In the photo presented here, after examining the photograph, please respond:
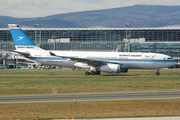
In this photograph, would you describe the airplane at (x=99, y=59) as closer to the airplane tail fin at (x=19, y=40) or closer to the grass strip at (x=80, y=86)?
the airplane tail fin at (x=19, y=40)

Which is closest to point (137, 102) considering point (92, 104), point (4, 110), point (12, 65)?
point (92, 104)

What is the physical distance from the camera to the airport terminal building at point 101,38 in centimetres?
11999

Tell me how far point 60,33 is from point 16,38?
248ft

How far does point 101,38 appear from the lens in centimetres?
13088

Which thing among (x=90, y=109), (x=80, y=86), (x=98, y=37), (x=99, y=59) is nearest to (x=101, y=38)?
(x=98, y=37)

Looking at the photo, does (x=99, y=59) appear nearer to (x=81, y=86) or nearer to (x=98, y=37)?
(x=81, y=86)

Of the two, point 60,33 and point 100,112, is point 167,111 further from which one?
point 60,33

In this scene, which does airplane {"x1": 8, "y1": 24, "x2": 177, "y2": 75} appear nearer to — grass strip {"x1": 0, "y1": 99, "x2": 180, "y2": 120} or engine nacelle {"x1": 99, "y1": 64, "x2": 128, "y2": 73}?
engine nacelle {"x1": 99, "y1": 64, "x2": 128, "y2": 73}

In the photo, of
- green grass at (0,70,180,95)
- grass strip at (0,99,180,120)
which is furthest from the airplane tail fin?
grass strip at (0,99,180,120)

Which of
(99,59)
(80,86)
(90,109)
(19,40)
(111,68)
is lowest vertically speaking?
(90,109)

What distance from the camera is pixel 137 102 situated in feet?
72.4

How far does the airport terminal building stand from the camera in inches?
4724

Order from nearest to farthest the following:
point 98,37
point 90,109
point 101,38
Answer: point 90,109
point 101,38
point 98,37

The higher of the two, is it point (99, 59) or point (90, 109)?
point (99, 59)
